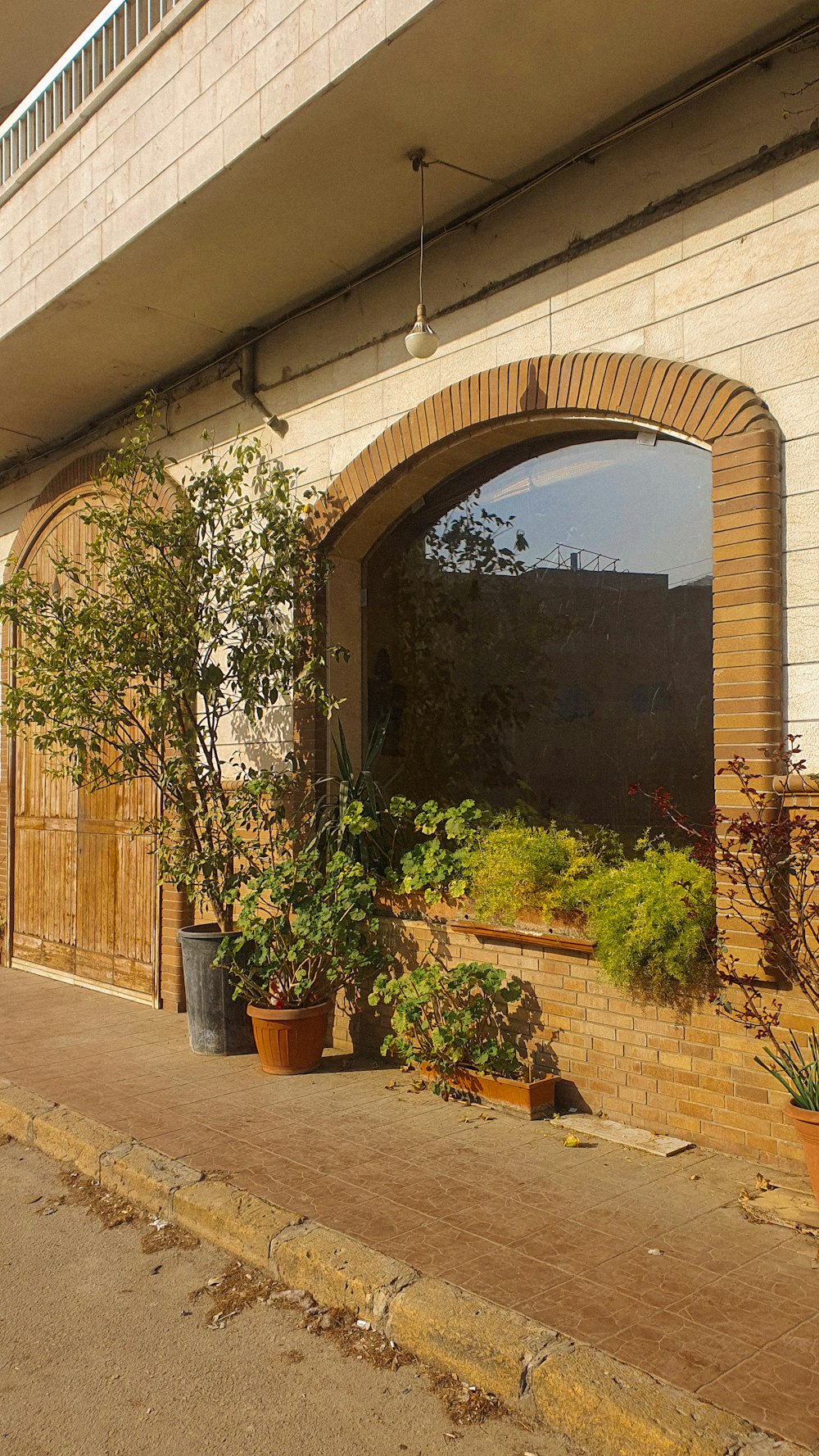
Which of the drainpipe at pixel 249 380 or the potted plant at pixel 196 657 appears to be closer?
the potted plant at pixel 196 657

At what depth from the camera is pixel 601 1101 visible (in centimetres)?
566

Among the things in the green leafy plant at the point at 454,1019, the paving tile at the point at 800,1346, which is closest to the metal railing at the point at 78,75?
the green leafy plant at the point at 454,1019

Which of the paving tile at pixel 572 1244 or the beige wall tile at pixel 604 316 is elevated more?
the beige wall tile at pixel 604 316

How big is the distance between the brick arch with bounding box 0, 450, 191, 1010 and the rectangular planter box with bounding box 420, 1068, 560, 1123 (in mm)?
3447

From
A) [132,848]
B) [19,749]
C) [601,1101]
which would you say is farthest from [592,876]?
[19,749]

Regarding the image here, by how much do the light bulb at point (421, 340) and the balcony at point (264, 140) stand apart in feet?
1.64

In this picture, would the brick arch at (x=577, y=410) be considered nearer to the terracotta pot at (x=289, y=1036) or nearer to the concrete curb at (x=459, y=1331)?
the terracotta pot at (x=289, y=1036)

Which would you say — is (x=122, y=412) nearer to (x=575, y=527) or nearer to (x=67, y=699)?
(x=67, y=699)

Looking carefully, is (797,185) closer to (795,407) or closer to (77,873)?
(795,407)

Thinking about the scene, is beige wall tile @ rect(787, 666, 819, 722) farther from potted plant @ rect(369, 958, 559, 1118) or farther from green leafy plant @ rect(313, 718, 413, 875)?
green leafy plant @ rect(313, 718, 413, 875)

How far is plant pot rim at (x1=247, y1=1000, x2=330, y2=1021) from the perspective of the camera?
6516mm

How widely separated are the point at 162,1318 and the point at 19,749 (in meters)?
8.00

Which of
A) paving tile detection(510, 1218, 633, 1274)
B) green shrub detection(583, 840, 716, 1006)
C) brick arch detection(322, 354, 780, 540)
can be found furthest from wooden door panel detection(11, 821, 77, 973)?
paving tile detection(510, 1218, 633, 1274)

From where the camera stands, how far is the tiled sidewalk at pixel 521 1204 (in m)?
3.44
